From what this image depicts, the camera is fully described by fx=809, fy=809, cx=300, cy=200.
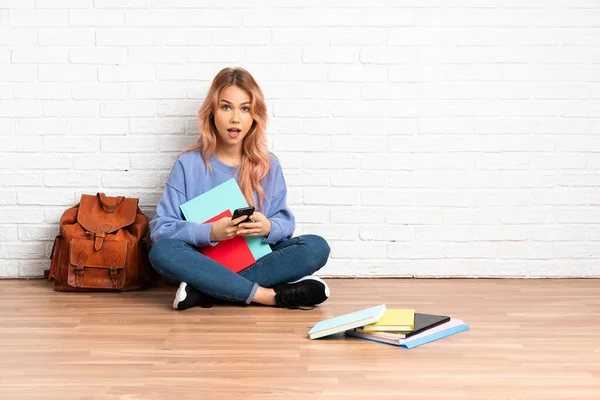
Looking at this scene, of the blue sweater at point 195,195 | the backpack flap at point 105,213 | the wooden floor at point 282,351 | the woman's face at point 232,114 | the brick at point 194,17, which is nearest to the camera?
the wooden floor at point 282,351

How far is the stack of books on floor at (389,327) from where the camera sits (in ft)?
8.93

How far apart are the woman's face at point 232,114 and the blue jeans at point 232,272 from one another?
21.1 inches

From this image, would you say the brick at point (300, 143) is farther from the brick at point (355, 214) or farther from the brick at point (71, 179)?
the brick at point (71, 179)

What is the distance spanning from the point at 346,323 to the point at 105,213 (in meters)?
1.54

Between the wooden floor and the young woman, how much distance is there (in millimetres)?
102

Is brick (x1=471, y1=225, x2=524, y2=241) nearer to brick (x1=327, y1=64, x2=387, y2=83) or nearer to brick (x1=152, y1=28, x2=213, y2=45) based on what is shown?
brick (x1=327, y1=64, x2=387, y2=83)

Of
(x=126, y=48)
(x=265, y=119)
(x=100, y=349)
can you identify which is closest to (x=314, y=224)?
(x=265, y=119)

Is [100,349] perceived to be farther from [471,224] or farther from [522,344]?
[471,224]

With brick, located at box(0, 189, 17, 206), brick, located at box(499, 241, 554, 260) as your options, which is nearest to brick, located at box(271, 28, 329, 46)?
brick, located at box(499, 241, 554, 260)

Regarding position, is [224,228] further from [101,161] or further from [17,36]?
[17,36]

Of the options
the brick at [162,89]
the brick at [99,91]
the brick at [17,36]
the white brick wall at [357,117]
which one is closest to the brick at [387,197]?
the white brick wall at [357,117]

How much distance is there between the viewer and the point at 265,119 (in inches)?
146

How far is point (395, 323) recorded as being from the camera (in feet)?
9.03

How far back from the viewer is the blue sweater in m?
3.47
